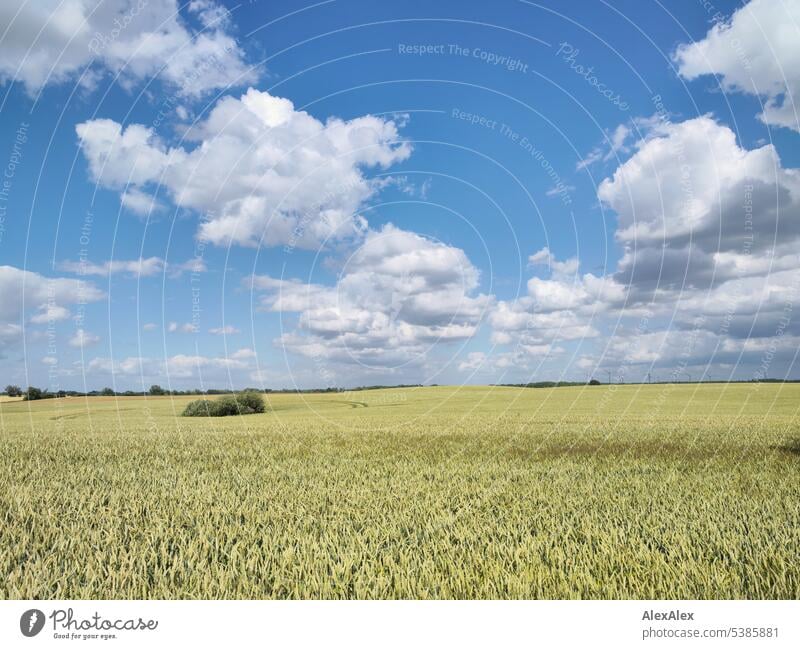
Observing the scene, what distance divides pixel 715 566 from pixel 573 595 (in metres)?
1.61

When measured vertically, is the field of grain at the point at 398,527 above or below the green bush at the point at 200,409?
above

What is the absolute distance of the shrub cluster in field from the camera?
47344 mm

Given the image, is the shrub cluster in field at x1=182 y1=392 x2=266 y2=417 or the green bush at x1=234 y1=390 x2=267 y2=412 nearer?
the shrub cluster in field at x1=182 y1=392 x2=266 y2=417

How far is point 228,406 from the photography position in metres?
49.3

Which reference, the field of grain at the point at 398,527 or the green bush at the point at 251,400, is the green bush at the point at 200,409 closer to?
the green bush at the point at 251,400

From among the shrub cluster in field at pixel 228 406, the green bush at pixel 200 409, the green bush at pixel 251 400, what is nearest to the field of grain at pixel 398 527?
the green bush at pixel 200 409

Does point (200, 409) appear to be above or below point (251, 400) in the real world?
below

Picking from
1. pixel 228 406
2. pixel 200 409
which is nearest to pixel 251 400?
pixel 228 406

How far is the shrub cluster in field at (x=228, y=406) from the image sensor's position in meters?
47.3

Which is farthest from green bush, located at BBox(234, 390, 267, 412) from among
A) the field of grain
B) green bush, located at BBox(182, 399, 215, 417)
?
the field of grain

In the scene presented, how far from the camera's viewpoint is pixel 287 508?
7395 millimetres

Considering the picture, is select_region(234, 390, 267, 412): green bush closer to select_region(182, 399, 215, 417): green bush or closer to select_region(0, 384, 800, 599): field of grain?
select_region(182, 399, 215, 417): green bush

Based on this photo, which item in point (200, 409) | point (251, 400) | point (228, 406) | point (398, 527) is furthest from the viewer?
point (251, 400)

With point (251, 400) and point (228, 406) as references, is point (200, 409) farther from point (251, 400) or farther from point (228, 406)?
point (251, 400)
